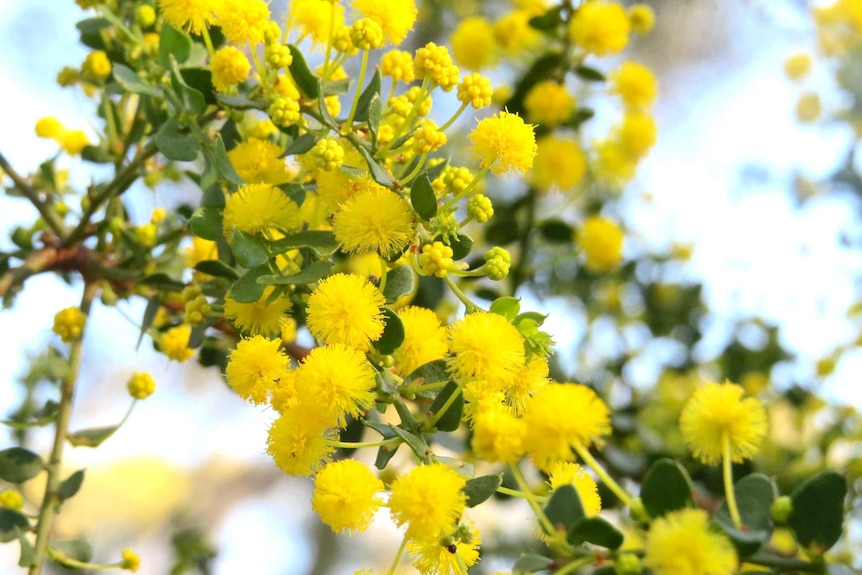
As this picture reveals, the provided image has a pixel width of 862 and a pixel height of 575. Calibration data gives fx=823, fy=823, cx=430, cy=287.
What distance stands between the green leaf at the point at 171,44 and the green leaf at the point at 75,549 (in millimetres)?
725

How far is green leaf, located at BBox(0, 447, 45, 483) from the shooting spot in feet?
3.98

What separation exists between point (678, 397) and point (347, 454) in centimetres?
96

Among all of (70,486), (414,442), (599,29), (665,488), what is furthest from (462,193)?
(599,29)

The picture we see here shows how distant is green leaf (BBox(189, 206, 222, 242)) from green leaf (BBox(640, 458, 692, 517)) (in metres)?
0.61

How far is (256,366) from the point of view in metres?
0.91

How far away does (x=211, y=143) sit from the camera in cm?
110

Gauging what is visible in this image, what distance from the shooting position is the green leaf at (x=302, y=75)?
1.01m

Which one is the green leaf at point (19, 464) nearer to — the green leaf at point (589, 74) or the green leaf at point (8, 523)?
the green leaf at point (8, 523)

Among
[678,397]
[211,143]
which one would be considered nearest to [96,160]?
[211,143]

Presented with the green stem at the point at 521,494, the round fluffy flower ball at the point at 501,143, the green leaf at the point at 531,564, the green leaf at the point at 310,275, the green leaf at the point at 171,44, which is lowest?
the green leaf at the point at 531,564

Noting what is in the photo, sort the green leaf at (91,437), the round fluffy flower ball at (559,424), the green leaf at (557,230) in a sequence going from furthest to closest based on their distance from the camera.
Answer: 1. the green leaf at (557,230)
2. the green leaf at (91,437)
3. the round fluffy flower ball at (559,424)

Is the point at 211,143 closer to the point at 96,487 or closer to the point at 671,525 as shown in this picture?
the point at 671,525

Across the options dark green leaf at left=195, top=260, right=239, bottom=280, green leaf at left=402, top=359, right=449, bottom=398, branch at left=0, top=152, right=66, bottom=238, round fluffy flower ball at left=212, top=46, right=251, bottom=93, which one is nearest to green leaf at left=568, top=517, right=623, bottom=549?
green leaf at left=402, top=359, right=449, bottom=398

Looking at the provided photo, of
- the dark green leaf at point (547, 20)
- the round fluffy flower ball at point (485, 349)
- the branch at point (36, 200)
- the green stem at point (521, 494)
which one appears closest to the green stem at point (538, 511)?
the green stem at point (521, 494)
